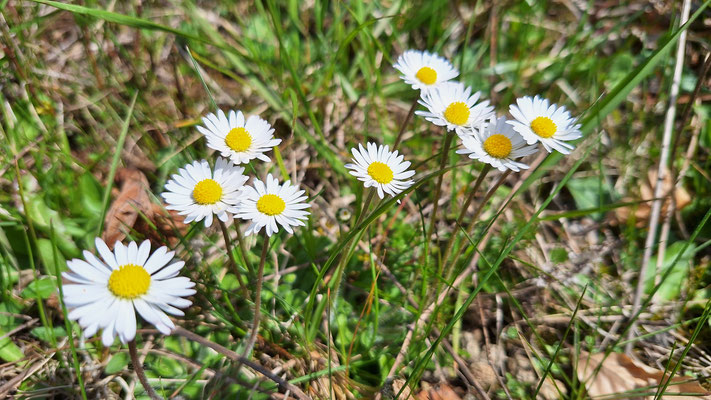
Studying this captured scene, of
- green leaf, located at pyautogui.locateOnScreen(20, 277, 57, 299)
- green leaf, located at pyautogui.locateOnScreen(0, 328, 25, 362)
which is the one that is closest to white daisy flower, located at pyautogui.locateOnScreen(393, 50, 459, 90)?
green leaf, located at pyautogui.locateOnScreen(20, 277, 57, 299)

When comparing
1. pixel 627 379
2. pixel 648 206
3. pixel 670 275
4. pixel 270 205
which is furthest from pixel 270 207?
pixel 648 206

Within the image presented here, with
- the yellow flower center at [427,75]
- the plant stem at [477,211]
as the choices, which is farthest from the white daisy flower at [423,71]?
the plant stem at [477,211]

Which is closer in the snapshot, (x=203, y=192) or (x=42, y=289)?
(x=203, y=192)

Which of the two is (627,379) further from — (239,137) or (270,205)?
(239,137)

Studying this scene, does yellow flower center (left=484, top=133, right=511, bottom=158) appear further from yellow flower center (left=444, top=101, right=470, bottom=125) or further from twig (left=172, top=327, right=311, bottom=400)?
twig (left=172, top=327, right=311, bottom=400)

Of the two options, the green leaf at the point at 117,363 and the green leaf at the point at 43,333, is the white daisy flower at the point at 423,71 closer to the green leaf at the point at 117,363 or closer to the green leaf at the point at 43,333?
the green leaf at the point at 117,363
